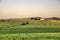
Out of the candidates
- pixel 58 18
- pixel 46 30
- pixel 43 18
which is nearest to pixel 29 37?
pixel 46 30

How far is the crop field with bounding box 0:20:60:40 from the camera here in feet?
4.45

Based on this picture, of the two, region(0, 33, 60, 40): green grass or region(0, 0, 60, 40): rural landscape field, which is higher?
region(0, 0, 60, 40): rural landscape field

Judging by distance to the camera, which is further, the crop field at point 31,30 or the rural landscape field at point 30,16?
the rural landscape field at point 30,16

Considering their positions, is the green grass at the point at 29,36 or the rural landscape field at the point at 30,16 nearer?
the green grass at the point at 29,36

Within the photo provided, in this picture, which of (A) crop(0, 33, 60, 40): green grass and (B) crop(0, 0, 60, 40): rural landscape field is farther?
(B) crop(0, 0, 60, 40): rural landscape field

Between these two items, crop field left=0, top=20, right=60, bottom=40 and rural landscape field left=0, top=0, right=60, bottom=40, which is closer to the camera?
crop field left=0, top=20, right=60, bottom=40

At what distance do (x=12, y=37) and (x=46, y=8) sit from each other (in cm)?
61

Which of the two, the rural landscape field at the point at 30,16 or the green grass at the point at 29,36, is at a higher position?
the rural landscape field at the point at 30,16

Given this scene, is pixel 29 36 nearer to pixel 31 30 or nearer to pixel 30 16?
pixel 31 30

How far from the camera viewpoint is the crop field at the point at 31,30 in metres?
1.36

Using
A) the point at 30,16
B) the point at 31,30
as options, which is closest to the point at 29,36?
the point at 31,30

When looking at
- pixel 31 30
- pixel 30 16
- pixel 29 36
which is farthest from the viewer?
pixel 30 16

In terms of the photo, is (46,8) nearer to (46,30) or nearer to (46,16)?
(46,16)

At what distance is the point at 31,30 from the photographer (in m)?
1.55
